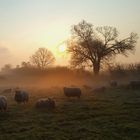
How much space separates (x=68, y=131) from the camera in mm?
14422

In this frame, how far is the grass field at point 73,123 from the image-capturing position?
13.8 metres

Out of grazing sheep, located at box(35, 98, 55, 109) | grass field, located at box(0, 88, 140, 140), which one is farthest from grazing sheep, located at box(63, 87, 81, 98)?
grazing sheep, located at box(35, 98, 55, 109)

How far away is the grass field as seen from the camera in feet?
45.1

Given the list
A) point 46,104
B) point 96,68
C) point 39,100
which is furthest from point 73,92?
point 96,68

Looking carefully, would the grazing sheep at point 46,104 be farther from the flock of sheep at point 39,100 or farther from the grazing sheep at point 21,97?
the grazing sheep at point 21,97

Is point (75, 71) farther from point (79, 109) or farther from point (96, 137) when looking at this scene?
point (96, 137)

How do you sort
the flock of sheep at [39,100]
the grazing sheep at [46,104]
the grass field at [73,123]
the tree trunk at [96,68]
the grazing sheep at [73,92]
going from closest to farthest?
the grass field at [73,123] < the flock of sheep at [39,100] < the grazing sheep at [46,104] < the grazing sheep at [73,92] < the tree trunk at [96,68]

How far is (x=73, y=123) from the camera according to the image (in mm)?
16016

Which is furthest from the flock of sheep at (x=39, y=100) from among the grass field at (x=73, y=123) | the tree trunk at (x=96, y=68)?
the tree trunk at (x=96, y=68)

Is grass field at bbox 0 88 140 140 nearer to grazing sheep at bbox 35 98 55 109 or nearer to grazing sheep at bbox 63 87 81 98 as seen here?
grazing sheep at bbox 35 98 55 109

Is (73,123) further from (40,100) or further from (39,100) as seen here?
(39,100)

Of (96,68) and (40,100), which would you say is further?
(96,68)

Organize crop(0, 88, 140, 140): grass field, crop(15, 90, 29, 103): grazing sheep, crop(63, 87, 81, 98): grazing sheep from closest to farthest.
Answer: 1. crop(0, 88, 140, 140): grass field
2. crop(15, 90, 29, 103): grazing sheep
3. crop(63, 87, 81, 98): grazing sheep

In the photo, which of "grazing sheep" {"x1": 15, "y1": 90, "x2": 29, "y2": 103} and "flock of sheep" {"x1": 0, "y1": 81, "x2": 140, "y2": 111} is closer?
"flock of sheep" {"x1": 0, "y1": 81, "x2": 140, "y2": 111}
